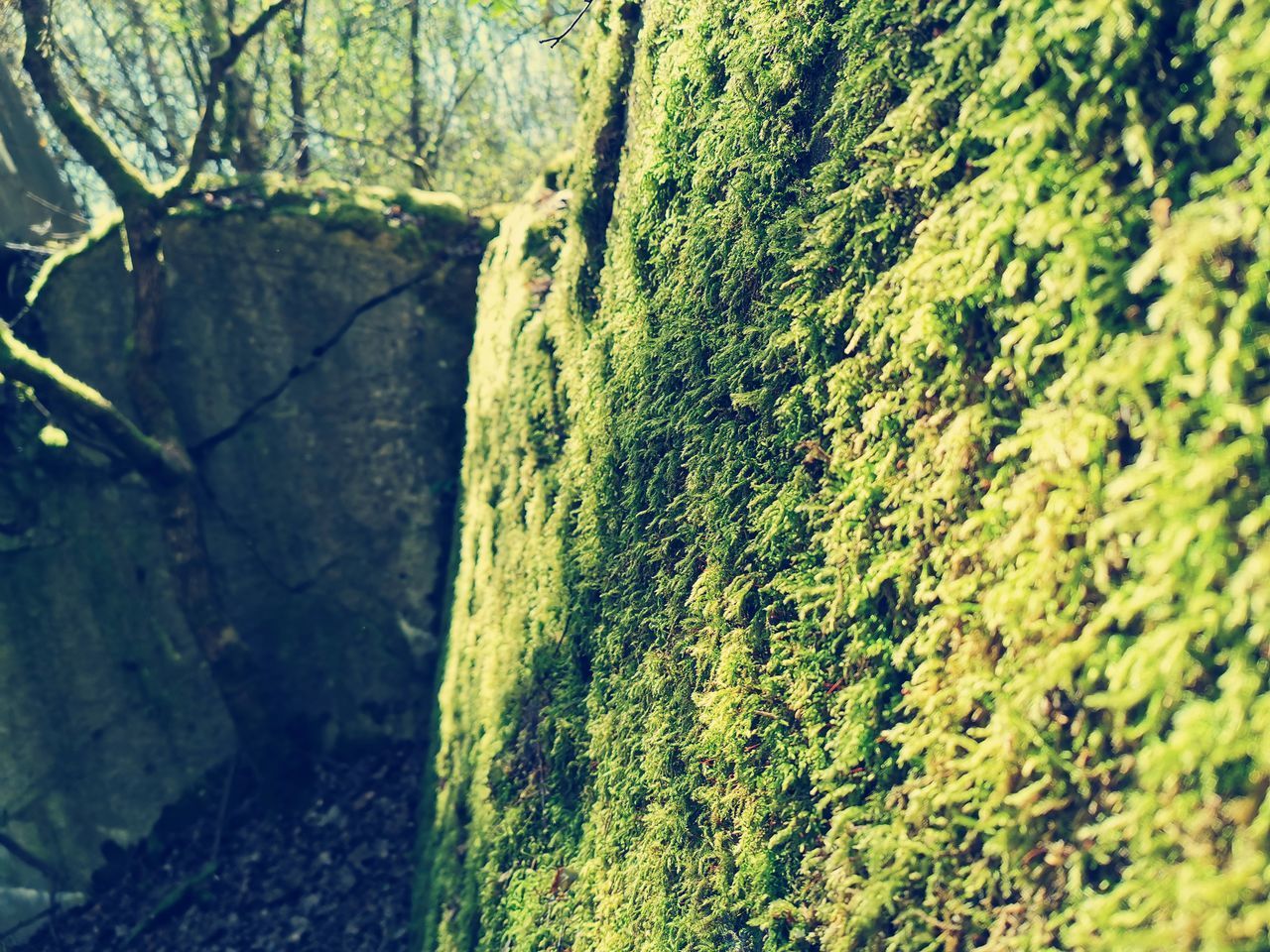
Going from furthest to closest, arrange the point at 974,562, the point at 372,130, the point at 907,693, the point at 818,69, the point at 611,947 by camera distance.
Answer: the point at 372,130 → the point at 611,947 → the point at 818,69 → the point at 907,693 → the point at 974,562

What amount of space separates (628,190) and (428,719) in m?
5.18

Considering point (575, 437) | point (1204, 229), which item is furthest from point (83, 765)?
point (1204, 229)

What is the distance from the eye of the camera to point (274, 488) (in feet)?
23.0

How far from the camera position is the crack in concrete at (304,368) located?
6.88 metres

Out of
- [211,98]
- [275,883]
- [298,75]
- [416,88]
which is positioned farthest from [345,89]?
[275,883]

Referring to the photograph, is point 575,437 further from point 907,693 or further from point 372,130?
point 372,130

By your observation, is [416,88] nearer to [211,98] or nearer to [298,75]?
[298,75]

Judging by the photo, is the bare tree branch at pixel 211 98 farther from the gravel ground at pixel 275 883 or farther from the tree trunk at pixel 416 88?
the gravel ground at pixel 275 883

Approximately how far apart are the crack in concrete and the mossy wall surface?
4.74 metres

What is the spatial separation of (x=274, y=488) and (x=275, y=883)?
9.70 feet

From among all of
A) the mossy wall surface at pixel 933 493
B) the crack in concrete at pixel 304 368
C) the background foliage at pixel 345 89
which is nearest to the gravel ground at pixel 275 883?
the crack in concrete at pixel 304 368

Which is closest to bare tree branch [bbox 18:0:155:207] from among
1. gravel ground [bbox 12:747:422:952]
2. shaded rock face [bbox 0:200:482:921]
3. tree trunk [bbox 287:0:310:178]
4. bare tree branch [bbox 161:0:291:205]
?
bare tree branch [bbox 161:0:291:205]

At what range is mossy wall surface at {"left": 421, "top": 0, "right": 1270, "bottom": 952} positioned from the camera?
0.93 metres

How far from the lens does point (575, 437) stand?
3.25 meters
